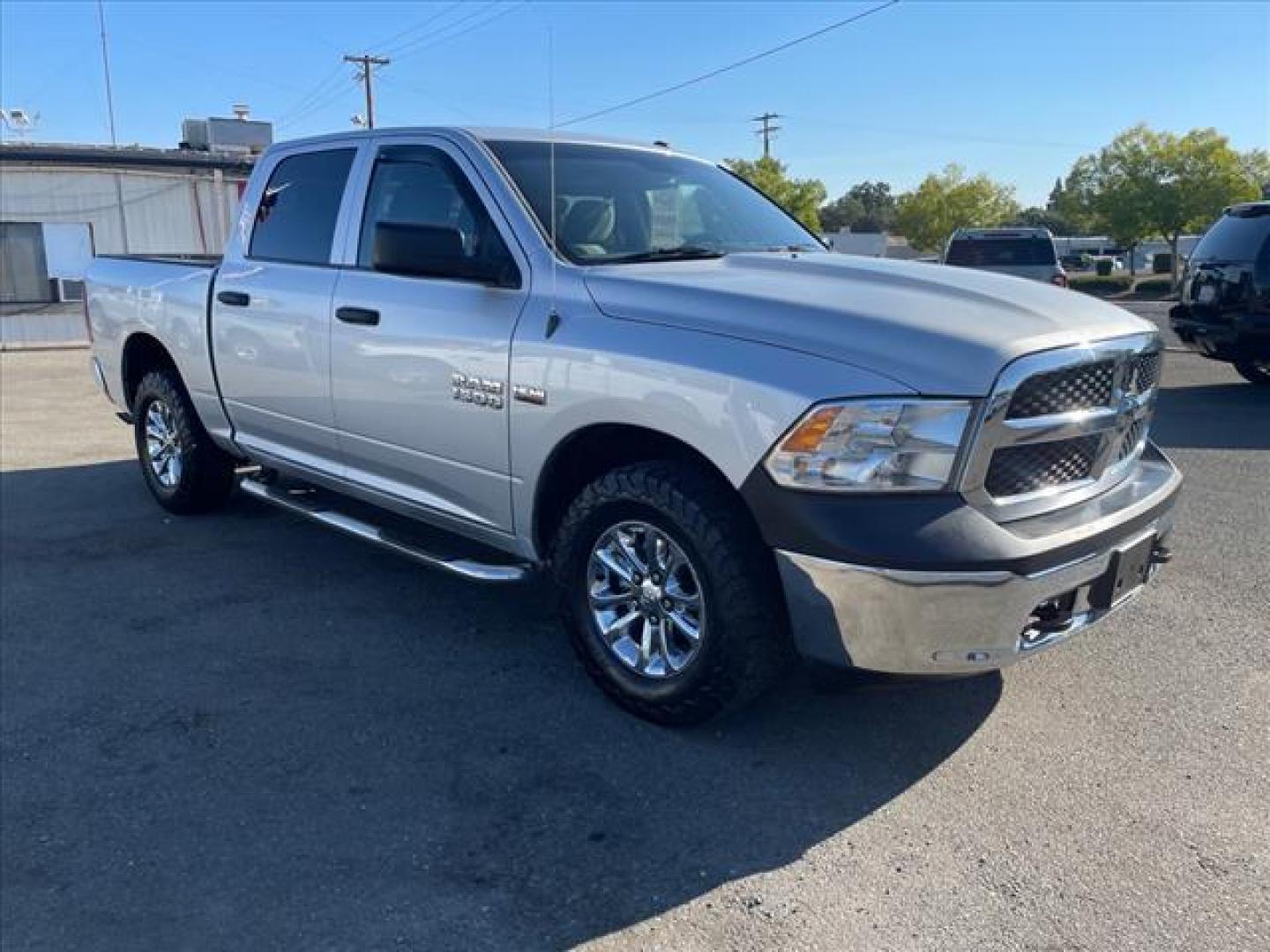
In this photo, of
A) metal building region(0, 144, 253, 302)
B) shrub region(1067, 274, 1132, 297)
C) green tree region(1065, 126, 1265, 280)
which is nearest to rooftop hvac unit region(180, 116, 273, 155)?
metal building region(0, 144, 253, 302)

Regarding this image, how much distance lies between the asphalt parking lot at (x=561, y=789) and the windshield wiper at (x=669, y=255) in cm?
157

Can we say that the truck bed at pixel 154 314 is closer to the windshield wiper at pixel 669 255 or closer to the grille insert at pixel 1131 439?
the windshield wiper at pixel 669 255

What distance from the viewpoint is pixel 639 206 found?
4371 mm

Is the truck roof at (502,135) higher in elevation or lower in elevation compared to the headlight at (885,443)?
higher

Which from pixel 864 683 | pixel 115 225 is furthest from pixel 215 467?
pixel 115 225

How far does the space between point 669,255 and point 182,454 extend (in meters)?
3.48

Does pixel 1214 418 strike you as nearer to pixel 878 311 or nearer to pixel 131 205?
pixel 878 311

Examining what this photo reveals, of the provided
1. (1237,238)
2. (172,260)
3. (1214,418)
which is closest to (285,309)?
(172,260)

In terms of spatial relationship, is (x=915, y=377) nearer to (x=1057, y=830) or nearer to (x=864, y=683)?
(x=864, y=683)

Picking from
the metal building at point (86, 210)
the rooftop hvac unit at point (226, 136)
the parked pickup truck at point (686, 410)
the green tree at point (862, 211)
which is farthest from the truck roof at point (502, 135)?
the green tree at point (862, 211)

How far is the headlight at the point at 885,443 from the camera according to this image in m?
2.88

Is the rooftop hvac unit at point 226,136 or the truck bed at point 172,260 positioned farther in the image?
the rooftop hvac unit at point 226,136

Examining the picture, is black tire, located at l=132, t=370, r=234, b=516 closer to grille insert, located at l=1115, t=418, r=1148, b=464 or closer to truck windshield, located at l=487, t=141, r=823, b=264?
truck windshield, located at l=487, t=141, r=823, b=264

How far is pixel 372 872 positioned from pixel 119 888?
64 cm
